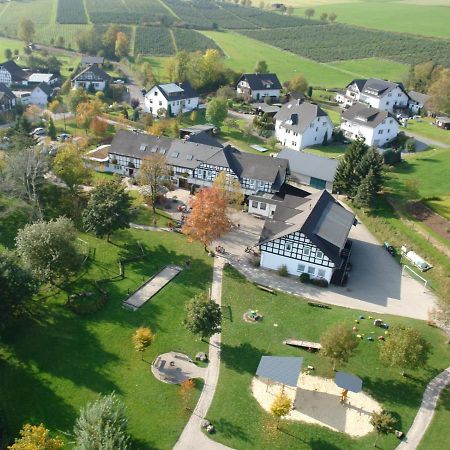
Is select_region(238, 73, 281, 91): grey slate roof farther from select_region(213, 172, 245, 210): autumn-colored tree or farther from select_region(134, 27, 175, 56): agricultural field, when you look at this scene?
select_region(213, 172, 245, 210): autumn-colored tree

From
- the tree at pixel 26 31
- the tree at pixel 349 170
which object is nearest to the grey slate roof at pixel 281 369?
the tree at pixel 349 170

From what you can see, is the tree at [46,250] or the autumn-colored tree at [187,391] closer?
the autumn-colored tree at [187,391]

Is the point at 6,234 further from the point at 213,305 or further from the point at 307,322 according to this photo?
the point at 307,322

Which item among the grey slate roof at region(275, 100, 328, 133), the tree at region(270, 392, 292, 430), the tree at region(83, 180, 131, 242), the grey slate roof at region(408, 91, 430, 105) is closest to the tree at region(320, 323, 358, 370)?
the tree at region(270, 392, 292, 430)

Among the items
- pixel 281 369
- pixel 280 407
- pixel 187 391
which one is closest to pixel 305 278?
pixel 281 369

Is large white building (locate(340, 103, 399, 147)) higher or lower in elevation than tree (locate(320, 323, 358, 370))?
higher

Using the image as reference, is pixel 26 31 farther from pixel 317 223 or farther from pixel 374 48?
pixel 317 223

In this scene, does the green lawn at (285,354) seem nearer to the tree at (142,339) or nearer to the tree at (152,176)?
the tree at (142,339)
